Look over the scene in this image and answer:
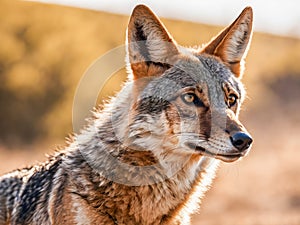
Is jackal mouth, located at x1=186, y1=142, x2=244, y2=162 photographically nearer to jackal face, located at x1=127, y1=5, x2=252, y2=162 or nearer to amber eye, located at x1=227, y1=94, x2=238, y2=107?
jackal face, located at x1=127, y1=5, x2=252, y2=162

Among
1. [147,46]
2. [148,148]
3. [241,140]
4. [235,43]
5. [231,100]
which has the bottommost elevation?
[148,148]

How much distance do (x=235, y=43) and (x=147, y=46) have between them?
0.93m

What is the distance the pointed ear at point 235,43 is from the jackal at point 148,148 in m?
0.22

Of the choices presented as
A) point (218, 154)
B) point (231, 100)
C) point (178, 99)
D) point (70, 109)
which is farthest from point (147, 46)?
point (70, 109)

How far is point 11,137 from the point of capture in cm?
2180

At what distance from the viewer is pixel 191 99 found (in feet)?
21.1

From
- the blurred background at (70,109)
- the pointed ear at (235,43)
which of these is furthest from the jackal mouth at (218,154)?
the blurred background at (70,109)

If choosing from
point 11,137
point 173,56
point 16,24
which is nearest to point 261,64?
point 16,24

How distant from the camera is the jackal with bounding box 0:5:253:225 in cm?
623

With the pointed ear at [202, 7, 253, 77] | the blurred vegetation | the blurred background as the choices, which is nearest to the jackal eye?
the pointed ear at [202, 7, 253, 77]

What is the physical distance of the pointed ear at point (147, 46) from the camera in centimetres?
642

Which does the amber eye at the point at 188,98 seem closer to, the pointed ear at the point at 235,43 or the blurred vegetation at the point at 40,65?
the pointed ear at the point at 235,43

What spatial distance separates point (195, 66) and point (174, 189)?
3.64 feet

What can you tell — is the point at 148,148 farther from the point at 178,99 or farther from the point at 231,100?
the point at 231,100
